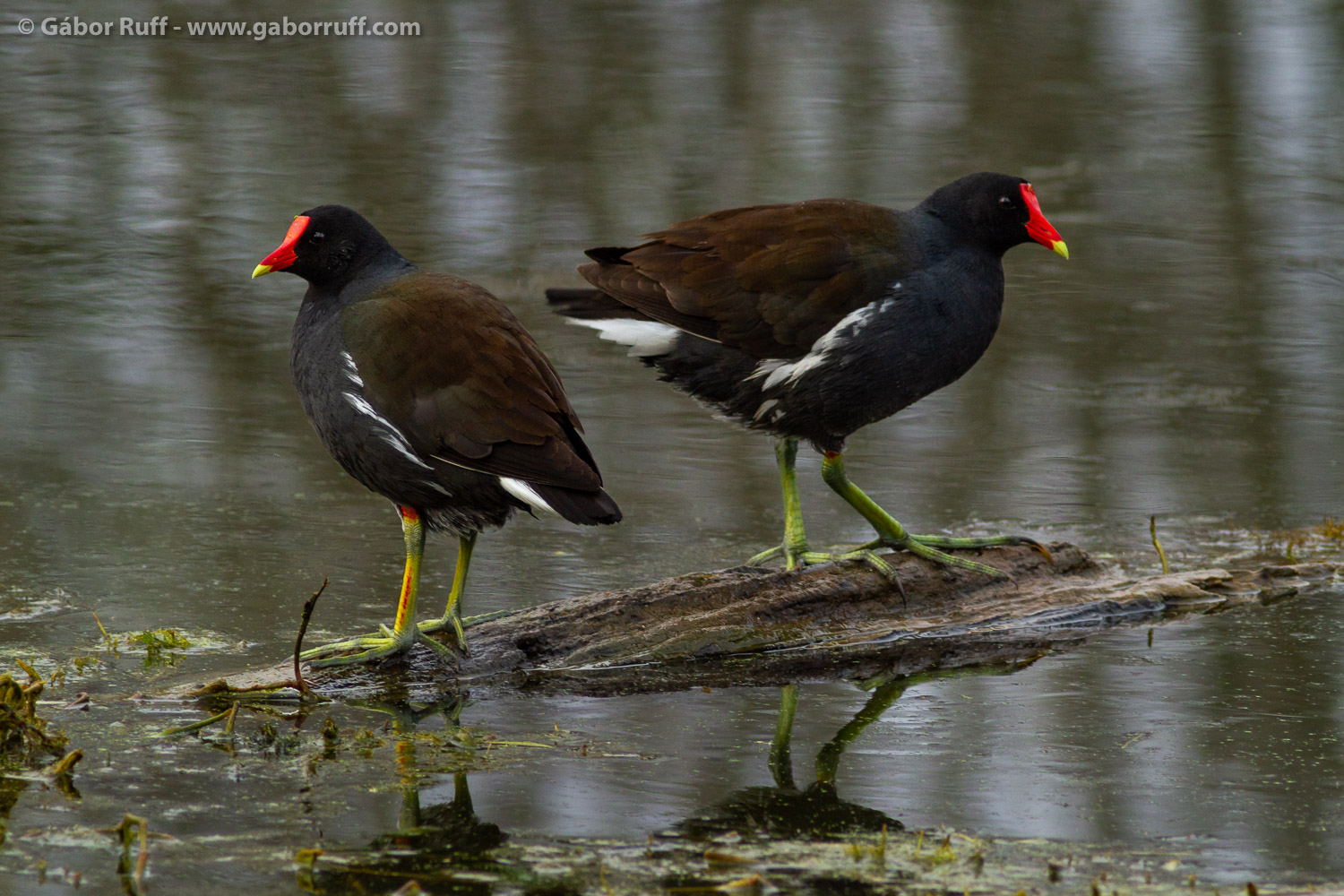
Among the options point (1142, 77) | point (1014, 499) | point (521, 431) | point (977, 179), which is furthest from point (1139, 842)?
point (1142, 77)

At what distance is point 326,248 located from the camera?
4.64m

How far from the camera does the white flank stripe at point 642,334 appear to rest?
5262mm

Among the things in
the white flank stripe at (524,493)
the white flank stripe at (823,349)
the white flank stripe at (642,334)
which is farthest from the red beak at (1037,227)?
the white flank stripe at (524,493)

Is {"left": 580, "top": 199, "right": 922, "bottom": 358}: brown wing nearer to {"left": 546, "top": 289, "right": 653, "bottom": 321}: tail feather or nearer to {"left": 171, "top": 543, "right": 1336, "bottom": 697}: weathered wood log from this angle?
{"left": 546, "top": 289, "right": 653, "bottom": 321}: tail feather

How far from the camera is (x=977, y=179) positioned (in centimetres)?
527

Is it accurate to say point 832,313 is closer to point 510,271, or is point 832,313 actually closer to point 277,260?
point 277,260

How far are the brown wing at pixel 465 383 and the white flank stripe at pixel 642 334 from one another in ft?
2.63

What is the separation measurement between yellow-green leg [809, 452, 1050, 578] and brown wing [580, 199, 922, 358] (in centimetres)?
46

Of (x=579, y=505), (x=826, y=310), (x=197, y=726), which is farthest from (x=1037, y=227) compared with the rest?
(x=197, y=726)

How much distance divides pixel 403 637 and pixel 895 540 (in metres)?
1.69

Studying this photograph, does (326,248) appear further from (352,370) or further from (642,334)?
(642,334)

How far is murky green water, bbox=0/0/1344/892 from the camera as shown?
3.77 m

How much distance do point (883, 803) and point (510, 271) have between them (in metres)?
6.29

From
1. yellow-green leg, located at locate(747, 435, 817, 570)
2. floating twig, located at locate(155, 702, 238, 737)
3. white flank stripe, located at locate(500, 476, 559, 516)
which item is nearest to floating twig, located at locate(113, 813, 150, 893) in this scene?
floating twig, located at locate(155, 702, 238, 737)
